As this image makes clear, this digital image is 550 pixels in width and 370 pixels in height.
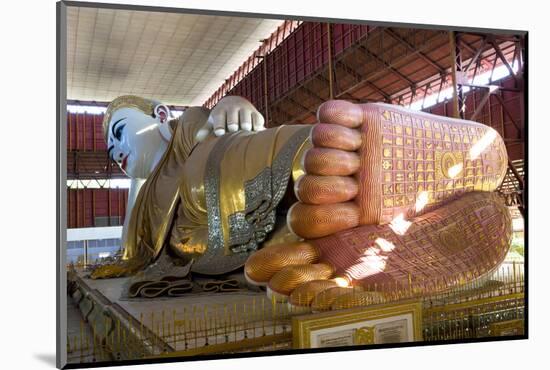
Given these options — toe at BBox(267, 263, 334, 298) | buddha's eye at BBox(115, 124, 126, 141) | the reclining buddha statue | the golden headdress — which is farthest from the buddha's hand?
toe at BBox(267, 263, 334, 298)

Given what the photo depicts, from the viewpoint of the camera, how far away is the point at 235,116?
2707 millimetres

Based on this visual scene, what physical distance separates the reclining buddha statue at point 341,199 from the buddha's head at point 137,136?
0.18ft

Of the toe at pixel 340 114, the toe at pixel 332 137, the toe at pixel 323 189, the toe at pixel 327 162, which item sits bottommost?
the toe at pixel 323 189

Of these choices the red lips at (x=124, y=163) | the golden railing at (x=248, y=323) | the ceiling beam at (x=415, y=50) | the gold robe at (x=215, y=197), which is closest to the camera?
the golden railing at (x=248, y=323)

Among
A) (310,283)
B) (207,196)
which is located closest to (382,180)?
(310,283)

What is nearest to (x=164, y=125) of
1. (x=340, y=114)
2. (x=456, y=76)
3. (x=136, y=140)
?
(x=136, y=140)

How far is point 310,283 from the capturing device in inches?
77.3

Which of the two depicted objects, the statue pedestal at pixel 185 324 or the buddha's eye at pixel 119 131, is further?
the buddha's eye at pixel 119 131

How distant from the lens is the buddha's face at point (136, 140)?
129 inches

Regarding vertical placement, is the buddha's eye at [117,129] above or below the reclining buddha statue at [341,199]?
above

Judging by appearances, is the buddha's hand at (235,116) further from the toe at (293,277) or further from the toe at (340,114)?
the toe at (293,277)

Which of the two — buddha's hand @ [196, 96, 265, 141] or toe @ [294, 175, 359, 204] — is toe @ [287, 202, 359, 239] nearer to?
toe @ [294, 175, 359, 204]

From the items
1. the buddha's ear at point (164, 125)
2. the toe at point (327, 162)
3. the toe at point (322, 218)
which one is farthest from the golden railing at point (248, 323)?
the buddha's ear at point (164, 125)

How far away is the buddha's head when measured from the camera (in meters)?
3.11
